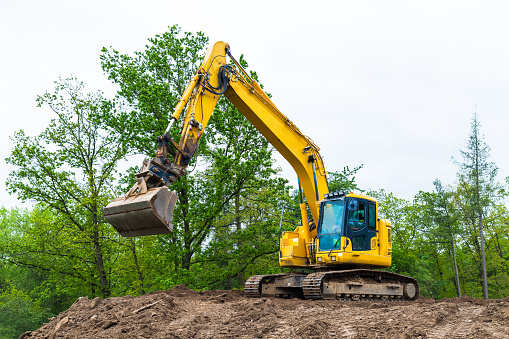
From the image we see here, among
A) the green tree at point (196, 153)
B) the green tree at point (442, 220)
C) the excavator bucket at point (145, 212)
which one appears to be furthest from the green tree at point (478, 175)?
the excavator bucket at point (145, 212)

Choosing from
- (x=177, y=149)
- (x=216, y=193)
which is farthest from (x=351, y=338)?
(x=216, y=193)

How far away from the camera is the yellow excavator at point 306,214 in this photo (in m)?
9.94

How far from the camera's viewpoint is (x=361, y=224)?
11305mm

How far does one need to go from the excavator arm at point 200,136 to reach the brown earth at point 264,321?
5.02ft

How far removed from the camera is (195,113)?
986 centimetres

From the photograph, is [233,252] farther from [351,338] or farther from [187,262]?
[351,338]

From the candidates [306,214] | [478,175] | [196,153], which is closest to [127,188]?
[196,153]

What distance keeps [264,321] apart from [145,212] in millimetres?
2765

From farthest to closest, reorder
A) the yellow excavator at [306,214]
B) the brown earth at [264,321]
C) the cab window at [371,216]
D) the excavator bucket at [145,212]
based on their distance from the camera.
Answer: the cab window at [371,216] → the yellow excavator at [306,214] → the excavator bucket at [145,212] → the brown earth at [264,321]

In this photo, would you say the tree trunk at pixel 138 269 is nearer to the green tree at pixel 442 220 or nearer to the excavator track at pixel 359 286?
the excavator track at pixel 359 286

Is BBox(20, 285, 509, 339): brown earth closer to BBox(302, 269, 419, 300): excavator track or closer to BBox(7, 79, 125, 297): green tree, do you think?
BBox(302, 269, 419, 300): excavator track

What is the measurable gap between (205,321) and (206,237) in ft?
38.6

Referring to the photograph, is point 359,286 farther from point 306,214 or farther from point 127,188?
point 127,188

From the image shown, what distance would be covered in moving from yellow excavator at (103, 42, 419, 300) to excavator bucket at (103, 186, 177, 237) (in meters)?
0.21
